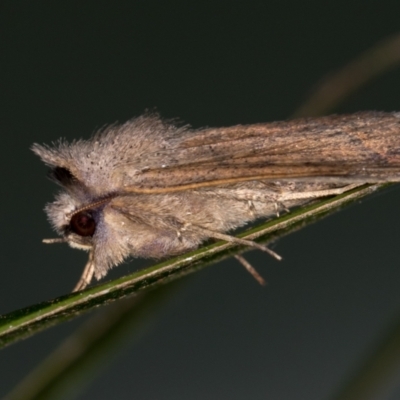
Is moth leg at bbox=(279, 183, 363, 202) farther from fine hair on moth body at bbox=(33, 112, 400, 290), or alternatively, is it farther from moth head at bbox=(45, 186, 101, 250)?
moth head at bbox=(45, 186, 101, 250)

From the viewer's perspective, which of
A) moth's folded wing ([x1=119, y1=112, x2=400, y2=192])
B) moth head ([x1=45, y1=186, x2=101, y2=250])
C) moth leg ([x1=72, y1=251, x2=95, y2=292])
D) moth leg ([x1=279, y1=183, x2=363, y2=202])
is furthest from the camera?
moth leg ([x1=72, y1=251, x2=95, y2=292])

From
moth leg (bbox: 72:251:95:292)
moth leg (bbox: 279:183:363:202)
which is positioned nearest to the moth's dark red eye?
moth leg (bbox: 72:251:95:292)

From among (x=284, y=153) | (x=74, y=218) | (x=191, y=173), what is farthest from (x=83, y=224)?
(x=284, y=153)

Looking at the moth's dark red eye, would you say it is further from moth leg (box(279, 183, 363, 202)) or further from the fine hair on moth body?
moth leg (box(279, 183, 363, 202))

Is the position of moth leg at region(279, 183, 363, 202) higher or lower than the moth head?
lower

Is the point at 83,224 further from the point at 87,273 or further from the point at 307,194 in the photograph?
the point at 307,194

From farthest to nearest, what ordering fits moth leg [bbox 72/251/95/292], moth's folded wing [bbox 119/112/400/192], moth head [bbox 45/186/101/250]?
1. moth leg [bbox 72/251/95/292]
2. moth head [bbox 45/186/101/250]
3. moth's folded wing [bbox 119/112/400/192]

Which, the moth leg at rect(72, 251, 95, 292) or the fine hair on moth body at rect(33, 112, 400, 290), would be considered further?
the moth leg at rect(72, 251, 95, 292)

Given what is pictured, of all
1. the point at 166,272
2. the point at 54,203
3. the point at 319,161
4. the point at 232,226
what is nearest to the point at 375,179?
the point at 319,161

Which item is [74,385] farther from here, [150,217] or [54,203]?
[54,203]
